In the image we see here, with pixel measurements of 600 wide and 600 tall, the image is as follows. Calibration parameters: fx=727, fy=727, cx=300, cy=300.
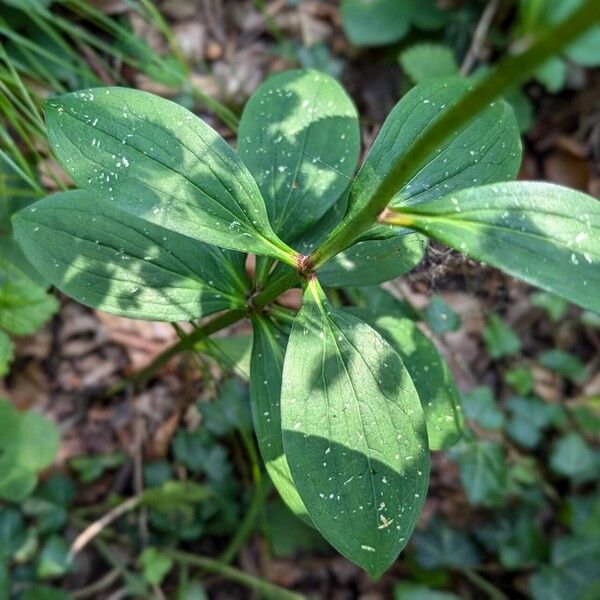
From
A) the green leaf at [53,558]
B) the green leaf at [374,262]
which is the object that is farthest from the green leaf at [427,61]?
the green leaf at [53,558]

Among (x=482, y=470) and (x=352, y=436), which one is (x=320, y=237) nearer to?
(x=352, y=436)

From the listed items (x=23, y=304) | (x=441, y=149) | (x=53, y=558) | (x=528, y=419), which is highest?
(x=441, y=149)

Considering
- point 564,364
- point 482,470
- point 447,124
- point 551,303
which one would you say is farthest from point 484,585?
point 447,124

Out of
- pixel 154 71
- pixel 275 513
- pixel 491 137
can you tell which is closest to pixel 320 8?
pixel 154 71

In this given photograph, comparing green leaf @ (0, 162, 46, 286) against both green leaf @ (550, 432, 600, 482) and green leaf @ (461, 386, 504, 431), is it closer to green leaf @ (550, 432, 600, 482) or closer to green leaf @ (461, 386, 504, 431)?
green leaf @ (461, 386, 504, 431)

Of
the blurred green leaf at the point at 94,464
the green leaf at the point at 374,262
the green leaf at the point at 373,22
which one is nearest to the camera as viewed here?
the green leaf at the point at 374,262

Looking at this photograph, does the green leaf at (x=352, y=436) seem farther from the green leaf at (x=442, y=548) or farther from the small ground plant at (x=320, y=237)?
the green leaf at (x=442, y=548)
